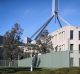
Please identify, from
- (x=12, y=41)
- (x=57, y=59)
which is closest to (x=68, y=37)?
(x=12, y=41)

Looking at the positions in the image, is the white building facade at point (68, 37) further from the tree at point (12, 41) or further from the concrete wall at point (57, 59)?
the concrete wall at point (57, 59)

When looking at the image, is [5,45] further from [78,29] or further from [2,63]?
[78,29]

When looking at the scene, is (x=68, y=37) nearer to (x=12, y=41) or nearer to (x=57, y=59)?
(x=12, y=41)

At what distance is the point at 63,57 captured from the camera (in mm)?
40125

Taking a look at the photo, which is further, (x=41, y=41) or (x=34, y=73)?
(x=41, y=41)

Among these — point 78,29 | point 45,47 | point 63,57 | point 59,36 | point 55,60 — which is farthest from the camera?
point 59,36

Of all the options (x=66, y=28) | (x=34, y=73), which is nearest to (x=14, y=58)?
(x=66, y=28)

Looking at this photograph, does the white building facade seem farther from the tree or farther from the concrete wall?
the concrete wall

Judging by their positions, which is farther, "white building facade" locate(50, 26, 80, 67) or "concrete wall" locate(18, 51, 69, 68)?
"white building facade" locate(50, 26, 80, 67)

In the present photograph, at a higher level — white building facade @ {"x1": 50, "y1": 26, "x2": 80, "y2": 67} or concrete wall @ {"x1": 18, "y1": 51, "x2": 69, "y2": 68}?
white building facade @ {"x1": 50, "y1": 26, "x2": 80, "y2": 67}

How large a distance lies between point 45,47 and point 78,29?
47.5 feet

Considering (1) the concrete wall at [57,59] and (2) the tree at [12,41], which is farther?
(2) the tree at [12,41]

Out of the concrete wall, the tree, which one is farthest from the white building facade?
the concrete wall

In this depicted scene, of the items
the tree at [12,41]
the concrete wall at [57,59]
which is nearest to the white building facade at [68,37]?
the tree at [12,41]
